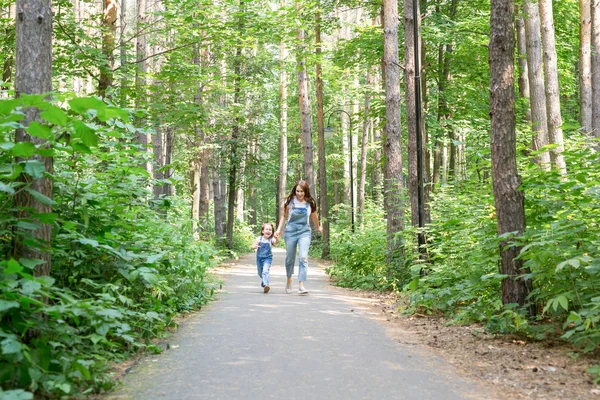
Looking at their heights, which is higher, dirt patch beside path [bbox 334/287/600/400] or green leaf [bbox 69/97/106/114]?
green leaf [bbox 69/97/106/114]

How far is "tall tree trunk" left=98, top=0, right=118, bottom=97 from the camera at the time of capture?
481 inches

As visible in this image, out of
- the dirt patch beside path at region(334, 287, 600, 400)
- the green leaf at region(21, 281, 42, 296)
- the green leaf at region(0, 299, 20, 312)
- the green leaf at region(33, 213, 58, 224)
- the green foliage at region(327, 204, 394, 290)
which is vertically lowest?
the dirt patch beside path at region(334, 287, 600, 400)

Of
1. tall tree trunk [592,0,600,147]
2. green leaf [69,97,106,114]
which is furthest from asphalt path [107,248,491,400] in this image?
tall tree trunk [592,0,600,147]

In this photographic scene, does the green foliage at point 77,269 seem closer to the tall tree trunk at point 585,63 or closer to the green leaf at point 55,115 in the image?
the green leaf at point 55,115

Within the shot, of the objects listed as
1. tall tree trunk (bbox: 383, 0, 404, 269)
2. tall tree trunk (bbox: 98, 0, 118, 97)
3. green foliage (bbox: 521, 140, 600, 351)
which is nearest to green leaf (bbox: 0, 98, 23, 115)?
green foliage (bbox: 521, 140, 600, 351)

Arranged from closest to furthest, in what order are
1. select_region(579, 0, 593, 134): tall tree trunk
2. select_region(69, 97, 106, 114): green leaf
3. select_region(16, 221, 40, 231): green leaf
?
1. select_region(69, 97, 106, 114): green leaf
2. select_region(16, 221, 40, 231): green leaf
3. select_region(579, 0, 593, 134): tall tree trunk

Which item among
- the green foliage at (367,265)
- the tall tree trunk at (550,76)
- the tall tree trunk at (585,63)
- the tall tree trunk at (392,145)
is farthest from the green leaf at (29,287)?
the tall tree trunk at (585,63)

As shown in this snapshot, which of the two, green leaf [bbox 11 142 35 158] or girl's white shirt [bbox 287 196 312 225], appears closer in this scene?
green leaf [bbox 11 142 35 158]

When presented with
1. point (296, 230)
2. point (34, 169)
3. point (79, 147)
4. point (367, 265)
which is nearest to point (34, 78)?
point (79, 147)

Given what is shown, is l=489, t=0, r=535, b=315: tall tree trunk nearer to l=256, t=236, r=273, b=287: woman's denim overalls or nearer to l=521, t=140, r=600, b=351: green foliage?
l=521, t=140, r=600, b=351: green foliage

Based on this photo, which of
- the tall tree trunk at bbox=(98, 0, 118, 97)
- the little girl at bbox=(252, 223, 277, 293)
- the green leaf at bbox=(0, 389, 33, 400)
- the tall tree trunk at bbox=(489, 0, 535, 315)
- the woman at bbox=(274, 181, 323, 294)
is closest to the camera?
the green leaf at bbox=(0, 389, 33, 400)

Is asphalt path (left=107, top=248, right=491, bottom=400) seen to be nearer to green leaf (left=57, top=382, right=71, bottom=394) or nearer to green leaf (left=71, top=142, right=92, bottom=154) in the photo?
green leaf (left=57, top=382, right=71, bottom=394)

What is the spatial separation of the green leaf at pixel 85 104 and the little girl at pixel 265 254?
747 cm

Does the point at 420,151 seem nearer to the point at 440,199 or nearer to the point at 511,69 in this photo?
the point at 440,199
